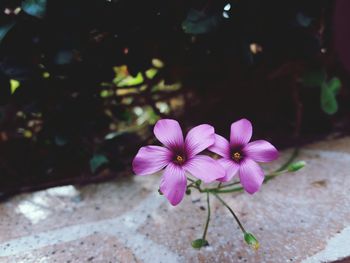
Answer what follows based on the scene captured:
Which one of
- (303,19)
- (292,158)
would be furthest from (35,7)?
(292,158)

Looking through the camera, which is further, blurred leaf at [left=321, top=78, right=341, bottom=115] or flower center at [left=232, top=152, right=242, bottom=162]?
blurred leaf at [left=321, top=78, right=341, bottom=115]

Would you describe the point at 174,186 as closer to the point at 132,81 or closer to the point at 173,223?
the point at 173,223

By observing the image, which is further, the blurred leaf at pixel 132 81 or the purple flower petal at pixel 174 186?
the blurred leaf at pixel 132 81

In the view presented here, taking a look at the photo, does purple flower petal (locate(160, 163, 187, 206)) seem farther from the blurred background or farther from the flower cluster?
the blurred background

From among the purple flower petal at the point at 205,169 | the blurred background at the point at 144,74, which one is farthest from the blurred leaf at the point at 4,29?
the purple flower petal at the point at 205,169

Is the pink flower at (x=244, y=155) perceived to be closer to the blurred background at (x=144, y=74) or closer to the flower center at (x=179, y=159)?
the flower center at (x=179, y=159)

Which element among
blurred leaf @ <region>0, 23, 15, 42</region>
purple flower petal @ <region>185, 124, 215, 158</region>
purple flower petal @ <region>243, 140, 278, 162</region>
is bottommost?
purple flower petal @ <region>243, 140, 278, 162</region>

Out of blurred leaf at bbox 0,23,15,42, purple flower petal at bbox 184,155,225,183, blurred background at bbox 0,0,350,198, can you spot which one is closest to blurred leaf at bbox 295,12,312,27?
blurred background at bbox 0,0,350,198
